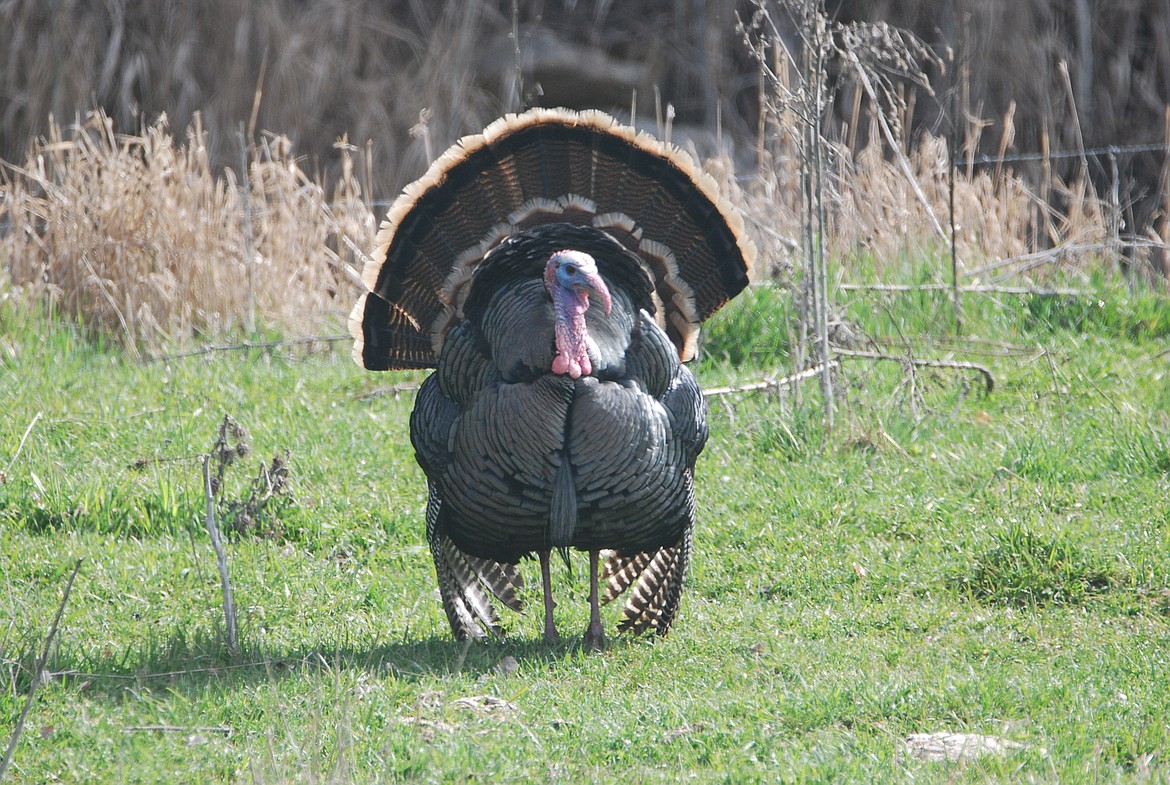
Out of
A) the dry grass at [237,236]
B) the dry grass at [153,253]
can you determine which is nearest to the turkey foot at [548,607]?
the dry grass at [237,236]

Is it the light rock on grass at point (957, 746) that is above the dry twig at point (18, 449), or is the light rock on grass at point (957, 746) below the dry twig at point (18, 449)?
below

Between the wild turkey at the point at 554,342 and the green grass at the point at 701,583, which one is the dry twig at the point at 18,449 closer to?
the green grass at the point at 701,583

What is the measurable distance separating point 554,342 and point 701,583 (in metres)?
1.39

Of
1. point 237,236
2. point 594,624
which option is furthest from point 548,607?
point 237,236

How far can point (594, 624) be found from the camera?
457 centimetres

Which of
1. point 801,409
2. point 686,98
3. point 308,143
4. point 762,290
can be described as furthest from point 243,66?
point 801,409

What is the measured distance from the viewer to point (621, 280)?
4.57m

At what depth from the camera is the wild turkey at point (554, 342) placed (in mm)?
4109

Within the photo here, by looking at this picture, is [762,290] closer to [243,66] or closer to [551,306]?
[551,306]

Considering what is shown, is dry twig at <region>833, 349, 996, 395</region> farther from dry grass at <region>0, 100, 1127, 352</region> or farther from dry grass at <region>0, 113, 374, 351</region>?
dry grass at <region>0, 113, 374, 351</region>

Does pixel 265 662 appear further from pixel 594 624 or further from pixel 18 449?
pixel 18 449

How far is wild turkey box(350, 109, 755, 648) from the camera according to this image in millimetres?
4109

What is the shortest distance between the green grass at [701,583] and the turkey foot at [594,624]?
87mm

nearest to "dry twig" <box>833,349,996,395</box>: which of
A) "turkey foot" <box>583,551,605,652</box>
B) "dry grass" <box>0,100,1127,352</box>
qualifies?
"dry grass" <box>0,100,1127,352</box>
